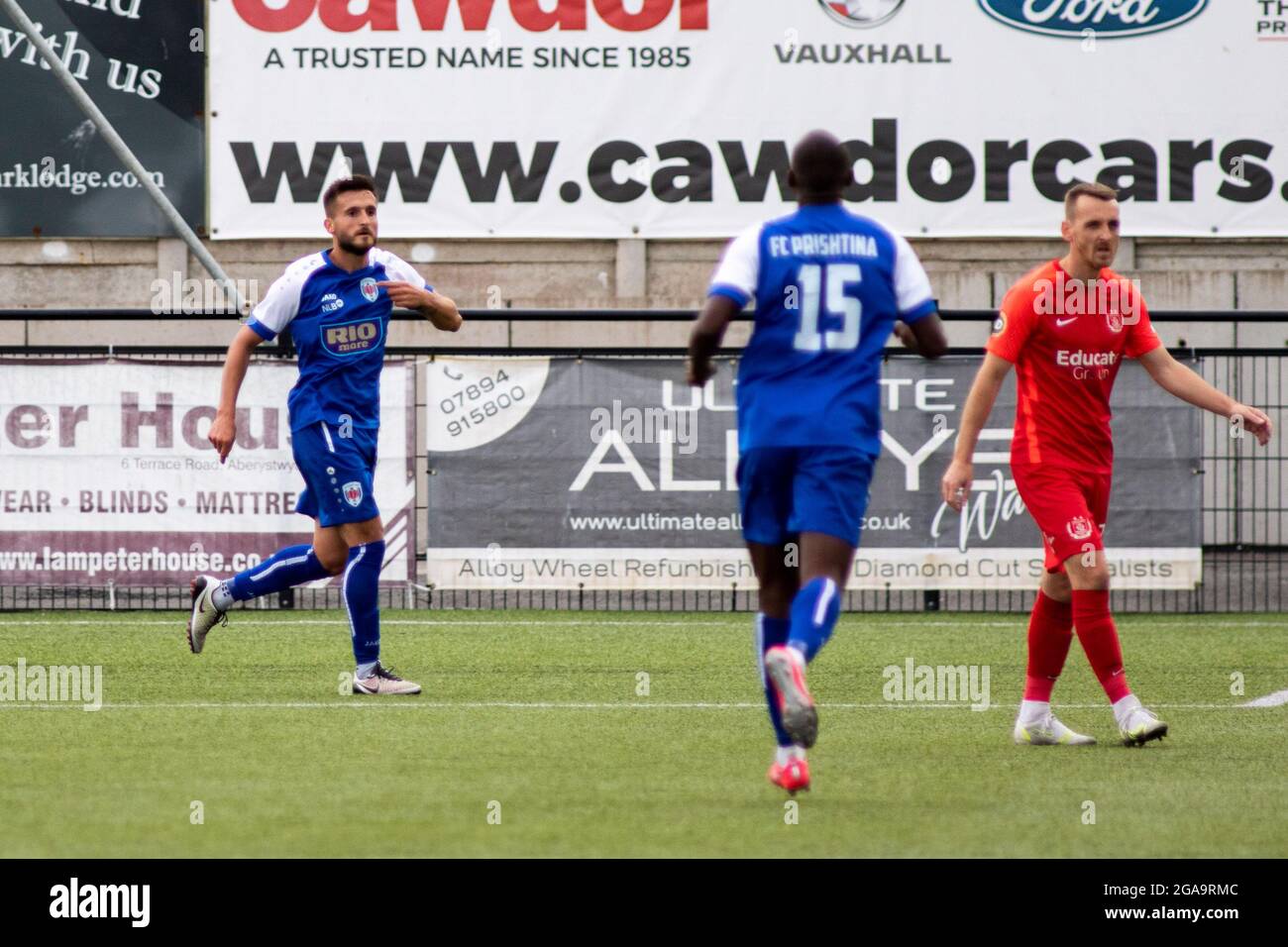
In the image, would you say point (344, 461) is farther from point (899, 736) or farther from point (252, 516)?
point (252, 516)

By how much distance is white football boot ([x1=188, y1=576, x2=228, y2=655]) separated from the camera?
8.63 meters

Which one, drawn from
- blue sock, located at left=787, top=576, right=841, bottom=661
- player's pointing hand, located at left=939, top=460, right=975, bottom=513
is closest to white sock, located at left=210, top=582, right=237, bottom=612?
player's pointing hand, located at left=939, top=460, right=975, bottom=513

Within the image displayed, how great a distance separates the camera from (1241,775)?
19.7 feet

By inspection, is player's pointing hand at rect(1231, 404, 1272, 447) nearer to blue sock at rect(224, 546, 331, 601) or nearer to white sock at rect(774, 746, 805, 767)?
white sock at rect(774, 746, 805, 767)

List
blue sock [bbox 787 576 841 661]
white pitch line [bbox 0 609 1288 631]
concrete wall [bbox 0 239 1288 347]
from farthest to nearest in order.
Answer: concrete wall [bbox 0 239 1288 347] → white pitch line [bbox 0 609 1288 631] → blue sock [bbox 787 576 841 661]

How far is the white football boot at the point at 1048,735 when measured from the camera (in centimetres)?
689

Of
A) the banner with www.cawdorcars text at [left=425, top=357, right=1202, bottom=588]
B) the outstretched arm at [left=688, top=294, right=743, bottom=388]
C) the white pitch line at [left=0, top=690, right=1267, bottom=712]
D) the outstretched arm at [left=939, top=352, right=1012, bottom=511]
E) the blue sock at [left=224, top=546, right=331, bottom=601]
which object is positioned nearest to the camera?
the outstretched arm at [left=688, top=294, right=743, bottom=388]

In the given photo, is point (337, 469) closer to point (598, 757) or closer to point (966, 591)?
point (598, 757)

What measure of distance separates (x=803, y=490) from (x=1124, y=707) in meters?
2.11

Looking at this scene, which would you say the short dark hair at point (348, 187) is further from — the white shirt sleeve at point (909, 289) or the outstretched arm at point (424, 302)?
the white shirt sleeve at point (909, 289)

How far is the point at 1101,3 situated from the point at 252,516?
10.9 metres

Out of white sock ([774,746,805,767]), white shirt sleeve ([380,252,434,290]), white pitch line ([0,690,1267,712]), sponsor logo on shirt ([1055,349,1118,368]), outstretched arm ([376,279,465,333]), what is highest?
white shirt sleeve ([380,252,434,290])

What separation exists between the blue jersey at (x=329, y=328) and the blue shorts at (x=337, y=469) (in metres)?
0.05

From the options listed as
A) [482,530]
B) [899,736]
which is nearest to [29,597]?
[482,530]
